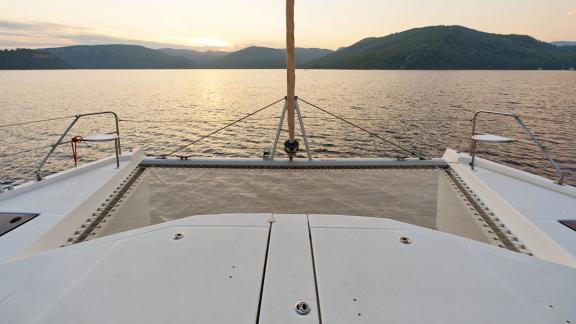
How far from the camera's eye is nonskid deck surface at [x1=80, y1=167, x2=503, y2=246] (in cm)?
523

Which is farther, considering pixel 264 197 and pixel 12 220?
pixel 264 197

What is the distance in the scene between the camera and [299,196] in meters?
5.84

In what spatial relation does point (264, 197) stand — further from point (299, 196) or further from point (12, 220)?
point (12, 220)

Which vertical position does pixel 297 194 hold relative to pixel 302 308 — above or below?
below

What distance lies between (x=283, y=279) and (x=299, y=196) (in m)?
3.46

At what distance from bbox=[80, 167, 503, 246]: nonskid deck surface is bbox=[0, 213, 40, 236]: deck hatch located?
668 millimetres

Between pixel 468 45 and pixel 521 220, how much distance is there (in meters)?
219

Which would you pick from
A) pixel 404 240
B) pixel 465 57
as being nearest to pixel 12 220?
pixel 404 240

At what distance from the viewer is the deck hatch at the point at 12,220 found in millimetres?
3774

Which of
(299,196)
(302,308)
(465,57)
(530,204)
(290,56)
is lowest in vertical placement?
(299,196)

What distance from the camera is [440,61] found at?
182m

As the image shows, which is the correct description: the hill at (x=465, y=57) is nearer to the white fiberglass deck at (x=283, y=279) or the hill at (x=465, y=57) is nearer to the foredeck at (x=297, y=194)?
the foredeck at (x=297, y=194)

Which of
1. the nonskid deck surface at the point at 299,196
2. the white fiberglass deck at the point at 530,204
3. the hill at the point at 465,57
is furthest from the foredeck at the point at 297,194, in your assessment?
the hill at the point at 465,57

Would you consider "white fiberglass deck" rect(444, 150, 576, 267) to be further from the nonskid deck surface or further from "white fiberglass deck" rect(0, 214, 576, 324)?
"white fiberglass deck" rect(0, 214, 576, 324)
